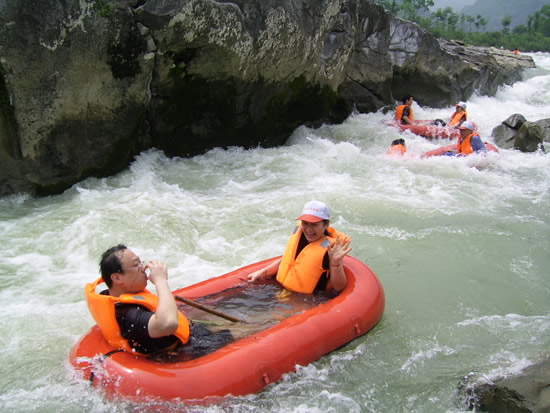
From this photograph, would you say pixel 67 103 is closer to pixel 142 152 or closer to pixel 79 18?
pixel 79 18

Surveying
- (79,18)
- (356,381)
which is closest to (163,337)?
(356,381)

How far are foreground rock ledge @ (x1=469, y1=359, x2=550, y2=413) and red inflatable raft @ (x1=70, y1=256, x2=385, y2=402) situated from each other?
0.97 metres

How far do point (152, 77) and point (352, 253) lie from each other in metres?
3.89

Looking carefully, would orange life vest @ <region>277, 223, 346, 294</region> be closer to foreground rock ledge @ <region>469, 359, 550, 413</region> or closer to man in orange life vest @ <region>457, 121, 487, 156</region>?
foreground rock ledge @ <region>469, 359, 550, 413</region>

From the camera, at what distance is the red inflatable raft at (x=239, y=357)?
2.98 m

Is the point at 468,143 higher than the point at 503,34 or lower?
higher

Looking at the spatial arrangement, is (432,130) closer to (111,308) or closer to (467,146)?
(467,146)

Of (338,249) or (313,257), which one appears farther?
(313,257)

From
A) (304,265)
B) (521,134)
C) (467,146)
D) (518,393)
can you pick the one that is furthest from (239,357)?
(521,134)

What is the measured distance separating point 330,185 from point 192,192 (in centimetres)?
195

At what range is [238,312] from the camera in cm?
397

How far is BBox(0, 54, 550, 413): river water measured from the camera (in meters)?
3.47

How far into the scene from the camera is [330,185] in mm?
7840

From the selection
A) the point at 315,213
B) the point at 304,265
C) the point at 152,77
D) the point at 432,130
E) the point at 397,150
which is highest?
the point at 152,77
